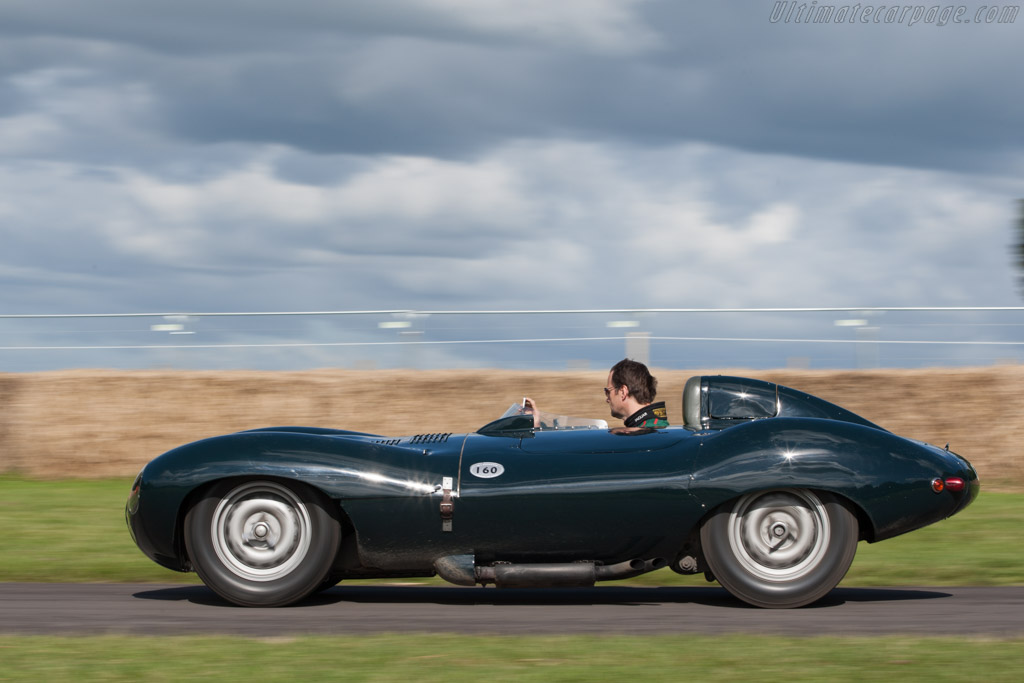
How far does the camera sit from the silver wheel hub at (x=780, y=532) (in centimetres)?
586

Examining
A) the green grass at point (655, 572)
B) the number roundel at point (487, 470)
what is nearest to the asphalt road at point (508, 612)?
the green grass at point (655, 572)

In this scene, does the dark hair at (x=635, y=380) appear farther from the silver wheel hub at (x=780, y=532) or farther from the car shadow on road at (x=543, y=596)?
the car shadow on road at (x=543, y=596)

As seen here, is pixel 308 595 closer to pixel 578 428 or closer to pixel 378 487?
pixel 378 487

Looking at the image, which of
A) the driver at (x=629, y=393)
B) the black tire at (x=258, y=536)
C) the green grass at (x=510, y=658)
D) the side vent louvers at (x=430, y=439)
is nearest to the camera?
the green grass at (x=510, y=658)

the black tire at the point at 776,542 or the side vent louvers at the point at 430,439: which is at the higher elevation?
the side vent louvers at the point at 430,439

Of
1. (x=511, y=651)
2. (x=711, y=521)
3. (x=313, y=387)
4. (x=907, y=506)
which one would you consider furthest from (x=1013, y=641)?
(x=313, y=387)

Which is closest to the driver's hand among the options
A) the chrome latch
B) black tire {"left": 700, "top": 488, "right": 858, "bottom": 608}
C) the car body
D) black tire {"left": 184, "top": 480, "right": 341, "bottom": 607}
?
the car body

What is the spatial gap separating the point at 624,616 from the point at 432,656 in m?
1.42

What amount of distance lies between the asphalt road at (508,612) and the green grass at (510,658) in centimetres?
31

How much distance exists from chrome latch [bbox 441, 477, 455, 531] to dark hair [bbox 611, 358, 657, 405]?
1264 millimetres

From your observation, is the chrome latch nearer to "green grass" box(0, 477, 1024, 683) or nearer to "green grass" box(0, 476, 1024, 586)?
"green grass" box(0, 477, 1024, 683)

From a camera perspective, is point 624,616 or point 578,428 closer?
point 624,616

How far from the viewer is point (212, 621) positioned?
18.4 feet

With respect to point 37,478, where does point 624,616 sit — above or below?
below
